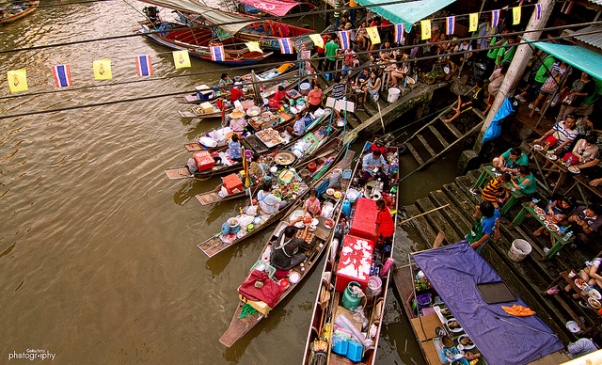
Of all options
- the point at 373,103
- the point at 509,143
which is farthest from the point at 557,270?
the point at 373,103

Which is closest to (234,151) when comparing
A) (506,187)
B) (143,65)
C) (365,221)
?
(143,65)

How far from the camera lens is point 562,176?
8.48 metres

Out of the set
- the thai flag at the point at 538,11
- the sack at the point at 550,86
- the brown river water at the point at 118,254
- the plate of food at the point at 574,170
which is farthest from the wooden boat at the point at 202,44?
the plate of food at the point at 574,170

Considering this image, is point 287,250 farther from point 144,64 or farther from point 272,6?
point 272,6

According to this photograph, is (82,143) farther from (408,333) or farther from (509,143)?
(509,143)

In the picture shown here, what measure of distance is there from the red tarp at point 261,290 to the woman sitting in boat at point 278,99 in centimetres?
857

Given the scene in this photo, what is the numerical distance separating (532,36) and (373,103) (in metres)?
5.67

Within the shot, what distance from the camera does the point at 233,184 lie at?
10.9 meters

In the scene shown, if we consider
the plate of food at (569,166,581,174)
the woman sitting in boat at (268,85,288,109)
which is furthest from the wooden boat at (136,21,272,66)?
the plate of food at (569,166,581,174)

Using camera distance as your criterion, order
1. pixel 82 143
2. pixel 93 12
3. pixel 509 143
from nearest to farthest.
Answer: pixel 509 143 < pixel 82 143 < pixel 93 12

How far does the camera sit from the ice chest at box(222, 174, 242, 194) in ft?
35.6

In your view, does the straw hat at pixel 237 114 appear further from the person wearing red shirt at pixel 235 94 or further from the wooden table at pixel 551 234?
the wooden table at pixel 551 234

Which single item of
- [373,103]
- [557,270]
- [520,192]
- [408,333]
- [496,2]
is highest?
[496,2]

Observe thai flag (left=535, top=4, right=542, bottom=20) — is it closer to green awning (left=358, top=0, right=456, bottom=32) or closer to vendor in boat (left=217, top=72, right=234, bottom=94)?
green awning (left=358, top=0, right=456, bottom=32)
